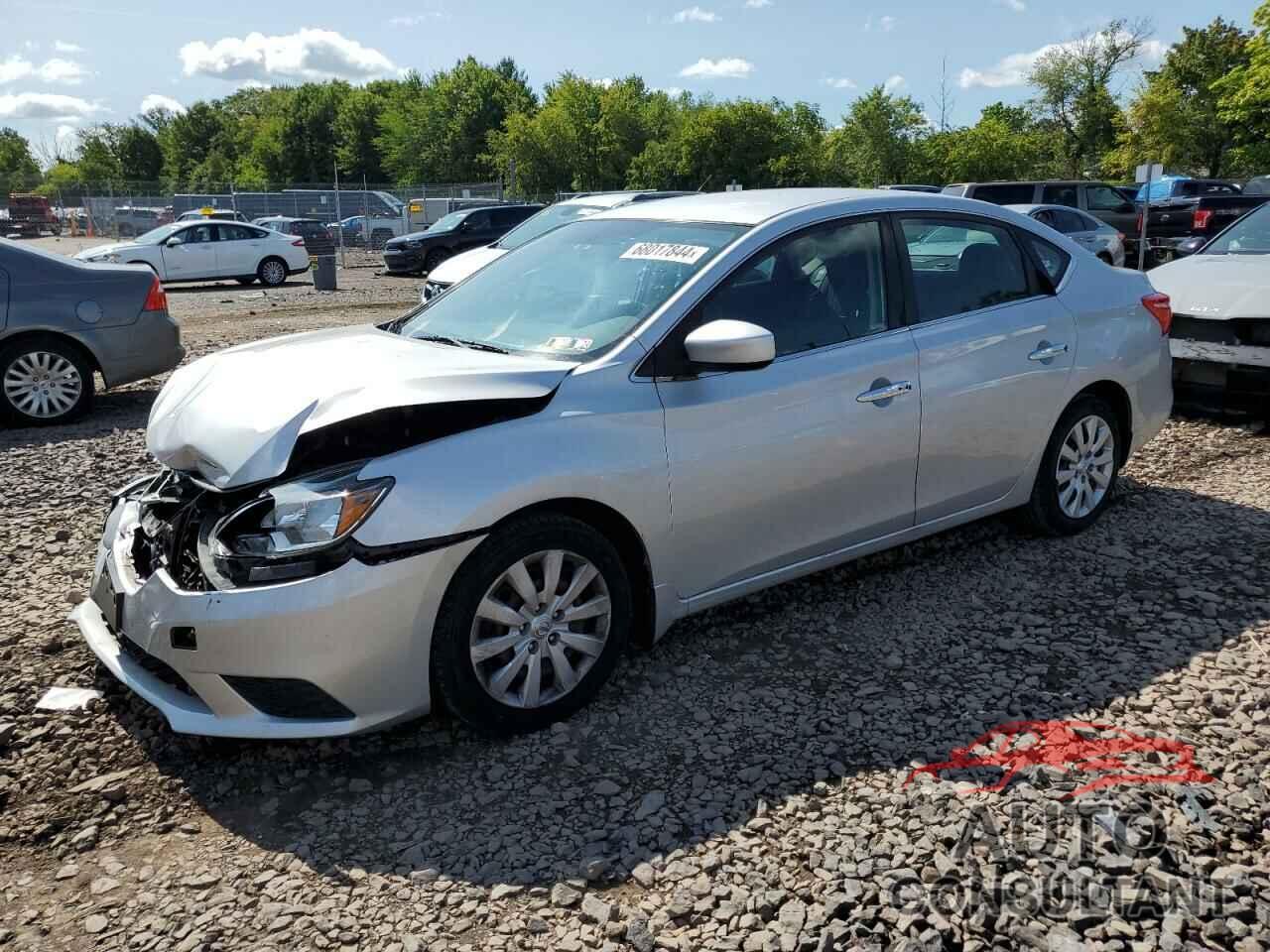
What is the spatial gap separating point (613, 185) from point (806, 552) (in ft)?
159

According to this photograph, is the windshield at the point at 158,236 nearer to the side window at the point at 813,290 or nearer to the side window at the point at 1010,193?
the side window at the point at 1010,193

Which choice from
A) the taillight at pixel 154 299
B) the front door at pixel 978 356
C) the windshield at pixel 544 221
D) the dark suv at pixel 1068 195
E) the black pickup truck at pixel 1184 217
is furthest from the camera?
the black pickup truck at pixel 1184 217

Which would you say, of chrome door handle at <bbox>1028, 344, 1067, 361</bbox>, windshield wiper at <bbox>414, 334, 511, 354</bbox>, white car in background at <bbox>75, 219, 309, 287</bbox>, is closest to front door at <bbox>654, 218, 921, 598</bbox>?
windshield wiper at <bbox>414, 334, 511, 354</bbox>

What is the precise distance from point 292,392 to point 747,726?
1.91 m

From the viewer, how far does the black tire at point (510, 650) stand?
329cm

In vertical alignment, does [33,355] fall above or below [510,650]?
above

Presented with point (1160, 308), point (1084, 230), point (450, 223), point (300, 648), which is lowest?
point (300, 648)

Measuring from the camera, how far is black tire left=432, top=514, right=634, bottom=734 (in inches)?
130

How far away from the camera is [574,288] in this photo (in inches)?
169

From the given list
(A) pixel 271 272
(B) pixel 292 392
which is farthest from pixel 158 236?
(B) pixel 292 392

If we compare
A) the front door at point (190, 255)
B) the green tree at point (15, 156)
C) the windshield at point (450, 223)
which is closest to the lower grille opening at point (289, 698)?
the front door at point (190, 255)

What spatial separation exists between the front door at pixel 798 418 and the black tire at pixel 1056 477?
1054mm

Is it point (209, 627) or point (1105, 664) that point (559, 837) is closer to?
point (209, 627)

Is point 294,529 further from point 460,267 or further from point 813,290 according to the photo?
point 460,267
